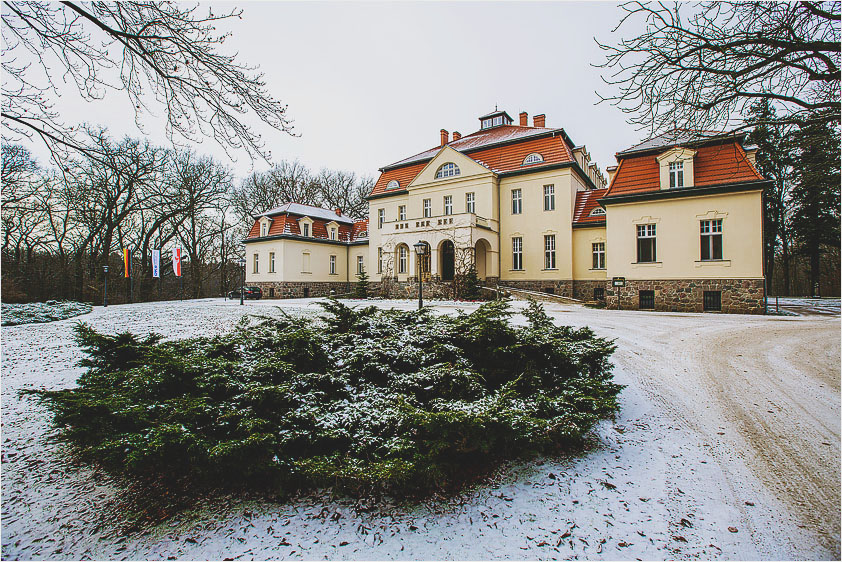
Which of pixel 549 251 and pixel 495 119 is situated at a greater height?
pixel 495 119

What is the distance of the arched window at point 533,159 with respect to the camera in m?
22.4

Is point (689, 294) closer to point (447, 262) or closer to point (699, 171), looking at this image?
point (699, 171)

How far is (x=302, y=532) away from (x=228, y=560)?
14.3 inches

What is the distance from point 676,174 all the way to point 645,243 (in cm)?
303

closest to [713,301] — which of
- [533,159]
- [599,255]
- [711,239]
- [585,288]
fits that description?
[711,239]

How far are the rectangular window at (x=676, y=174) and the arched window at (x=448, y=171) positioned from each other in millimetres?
11994

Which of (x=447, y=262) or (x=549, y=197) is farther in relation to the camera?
(x=447, y=262)

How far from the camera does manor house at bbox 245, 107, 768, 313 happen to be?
49.1 feet

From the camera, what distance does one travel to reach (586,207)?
2206 centimetres

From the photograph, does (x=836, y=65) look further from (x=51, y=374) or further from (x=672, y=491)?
(x=51, y=374)

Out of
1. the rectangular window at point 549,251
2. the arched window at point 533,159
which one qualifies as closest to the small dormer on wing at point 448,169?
the arched window at point 533,159

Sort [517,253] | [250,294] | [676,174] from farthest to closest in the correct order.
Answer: [250,294] → [517,253] → [676,174]

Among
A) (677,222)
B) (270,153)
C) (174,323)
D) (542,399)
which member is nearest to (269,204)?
(174,323)

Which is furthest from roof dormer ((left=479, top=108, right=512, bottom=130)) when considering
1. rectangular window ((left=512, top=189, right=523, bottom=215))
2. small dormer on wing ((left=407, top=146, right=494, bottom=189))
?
Result: rectangular window ((left=512, top=189, right=523, bottom=215))
